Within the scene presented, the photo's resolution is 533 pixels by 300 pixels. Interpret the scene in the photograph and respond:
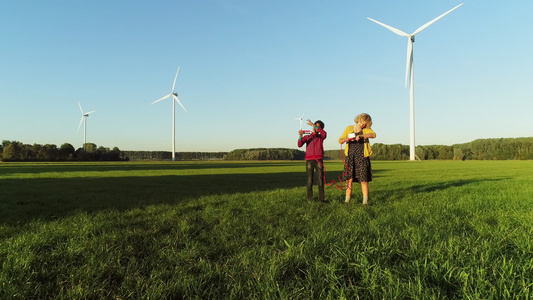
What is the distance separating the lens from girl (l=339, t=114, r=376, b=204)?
766 centimetres

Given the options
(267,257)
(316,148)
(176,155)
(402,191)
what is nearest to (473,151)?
(176,155)

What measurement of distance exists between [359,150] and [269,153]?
4291 inches

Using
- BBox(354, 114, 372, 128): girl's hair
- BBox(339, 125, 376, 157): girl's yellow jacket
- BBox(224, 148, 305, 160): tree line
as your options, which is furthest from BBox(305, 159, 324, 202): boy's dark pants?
BBox(224, 148, 305, 160): tree line

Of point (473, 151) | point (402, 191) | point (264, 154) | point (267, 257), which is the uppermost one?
point (473, 151)

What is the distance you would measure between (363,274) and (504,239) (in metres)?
2.66

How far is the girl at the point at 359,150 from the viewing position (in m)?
7.66

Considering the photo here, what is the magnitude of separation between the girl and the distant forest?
91238 millimetres

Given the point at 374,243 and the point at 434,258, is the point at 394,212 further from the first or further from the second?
the point at 434,258

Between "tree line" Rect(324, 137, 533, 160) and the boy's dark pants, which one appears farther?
"tree line" Rect(324, 137, 533, 160)

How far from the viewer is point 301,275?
Answer: 3.24m

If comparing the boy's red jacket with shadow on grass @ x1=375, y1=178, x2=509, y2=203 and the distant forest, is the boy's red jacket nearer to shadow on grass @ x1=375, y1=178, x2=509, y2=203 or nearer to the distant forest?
shadow on grass @ x1=375, y1=178, x2=509, y2=203

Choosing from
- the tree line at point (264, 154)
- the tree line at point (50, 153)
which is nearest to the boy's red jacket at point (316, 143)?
the tree line at point (50, 153)

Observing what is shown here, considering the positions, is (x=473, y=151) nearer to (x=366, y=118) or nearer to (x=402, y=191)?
(x=402, y=191)

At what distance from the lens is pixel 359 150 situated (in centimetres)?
777
